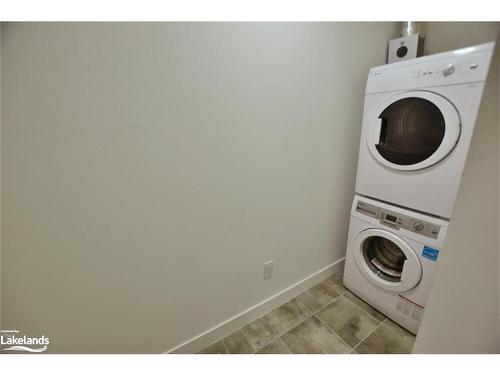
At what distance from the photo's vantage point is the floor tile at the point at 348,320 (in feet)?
3.74

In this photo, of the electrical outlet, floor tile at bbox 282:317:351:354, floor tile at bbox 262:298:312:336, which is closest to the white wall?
the electrical outlet

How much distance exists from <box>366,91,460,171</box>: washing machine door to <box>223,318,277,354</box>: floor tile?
1161 millimetres

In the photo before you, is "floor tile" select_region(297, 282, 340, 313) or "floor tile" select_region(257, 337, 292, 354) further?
"floor tile" select_region(297, 282, 340, 313)

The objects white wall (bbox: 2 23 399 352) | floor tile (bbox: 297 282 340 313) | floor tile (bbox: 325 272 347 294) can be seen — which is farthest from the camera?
floor tile (bbox: 325 272 347 294)

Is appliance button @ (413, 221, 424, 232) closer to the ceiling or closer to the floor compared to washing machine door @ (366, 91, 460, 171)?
closer to the floor

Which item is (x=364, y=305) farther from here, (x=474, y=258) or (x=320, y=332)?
(x=474, y=258)

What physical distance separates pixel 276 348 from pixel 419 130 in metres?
1.28

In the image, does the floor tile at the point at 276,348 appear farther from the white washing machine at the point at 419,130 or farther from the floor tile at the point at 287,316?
the white washing machine at the point at 419,130

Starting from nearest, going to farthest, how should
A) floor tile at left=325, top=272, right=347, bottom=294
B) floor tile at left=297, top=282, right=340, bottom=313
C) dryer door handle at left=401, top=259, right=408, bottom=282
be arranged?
dryer door handle at left=401, top=259, right=408, bottom=282
floor tile at left=297, top=282, right=340, bottom=313
floor tile at left=325, top=272, right=347, bottom=294

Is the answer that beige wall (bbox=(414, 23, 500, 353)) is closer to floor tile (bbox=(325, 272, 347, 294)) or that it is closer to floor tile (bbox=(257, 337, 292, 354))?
floor tile (bbox=(257, 337, 292, 354))

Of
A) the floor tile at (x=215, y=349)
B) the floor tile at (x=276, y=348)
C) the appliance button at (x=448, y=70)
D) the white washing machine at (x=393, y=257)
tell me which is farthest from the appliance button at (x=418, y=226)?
the floor tile at (x=215, y=349)

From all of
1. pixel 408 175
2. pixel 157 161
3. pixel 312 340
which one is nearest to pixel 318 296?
pixel 312 340

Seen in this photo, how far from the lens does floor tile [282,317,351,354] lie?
106 centimetres

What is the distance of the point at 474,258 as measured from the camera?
13.4 inches
